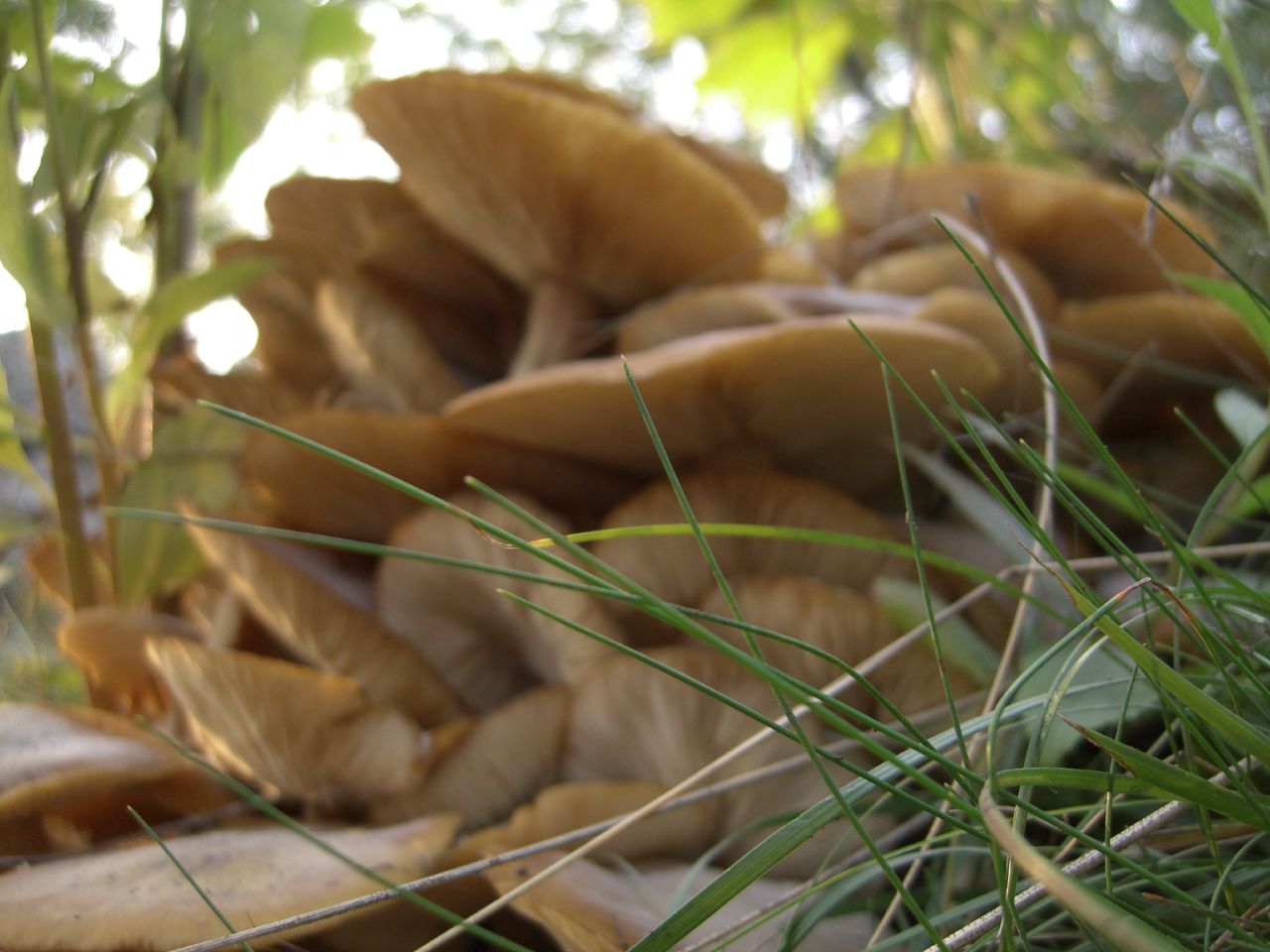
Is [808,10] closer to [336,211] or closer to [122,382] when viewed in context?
[336,211]

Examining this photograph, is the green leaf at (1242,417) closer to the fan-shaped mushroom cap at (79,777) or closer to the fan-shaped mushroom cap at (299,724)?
the fan-shaped mushroom cap at (299,724)

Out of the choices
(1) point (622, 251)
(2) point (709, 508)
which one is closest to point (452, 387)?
(1) point (622, 251)

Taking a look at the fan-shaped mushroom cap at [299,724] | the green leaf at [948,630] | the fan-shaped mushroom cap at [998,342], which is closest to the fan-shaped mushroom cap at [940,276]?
the fan-shaped mushroom cap at [998,342]

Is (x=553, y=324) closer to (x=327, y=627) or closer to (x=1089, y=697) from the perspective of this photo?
(x=327, y=627)


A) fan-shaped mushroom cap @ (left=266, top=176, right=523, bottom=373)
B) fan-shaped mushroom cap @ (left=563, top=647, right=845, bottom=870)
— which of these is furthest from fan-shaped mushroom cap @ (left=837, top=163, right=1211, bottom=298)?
fan-shaped mushroom cap @ (left=563, top=647, right=845, bottom=870)

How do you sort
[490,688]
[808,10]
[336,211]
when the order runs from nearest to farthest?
[490,688]
[336,211]
[808,10]

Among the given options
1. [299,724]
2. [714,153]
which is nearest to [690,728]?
[299,724]
